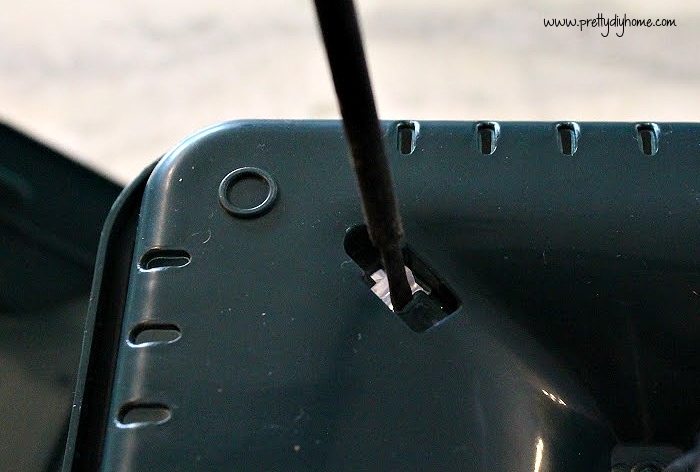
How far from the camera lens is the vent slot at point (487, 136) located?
14.5 inches

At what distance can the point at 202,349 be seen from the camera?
343mm

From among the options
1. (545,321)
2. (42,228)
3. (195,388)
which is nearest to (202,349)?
(195,388)

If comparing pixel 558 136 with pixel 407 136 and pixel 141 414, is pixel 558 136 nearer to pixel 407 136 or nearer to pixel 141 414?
pixel 407 136

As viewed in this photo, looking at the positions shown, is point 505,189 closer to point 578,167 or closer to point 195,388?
point 578,167

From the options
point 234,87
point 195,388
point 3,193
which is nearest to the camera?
point 195,388

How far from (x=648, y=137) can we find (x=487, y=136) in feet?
0.21

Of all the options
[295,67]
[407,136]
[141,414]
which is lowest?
[141,414]

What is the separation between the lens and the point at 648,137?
371 mm

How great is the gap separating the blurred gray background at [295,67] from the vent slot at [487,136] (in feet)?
0.87

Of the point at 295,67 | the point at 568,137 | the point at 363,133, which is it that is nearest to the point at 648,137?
the point at 568,137

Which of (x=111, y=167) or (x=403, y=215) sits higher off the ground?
(x=111, y=167)

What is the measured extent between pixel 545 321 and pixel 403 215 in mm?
68

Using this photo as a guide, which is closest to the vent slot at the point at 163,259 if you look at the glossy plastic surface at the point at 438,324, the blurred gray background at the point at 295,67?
the glossy plastic surface at the point at 438,324

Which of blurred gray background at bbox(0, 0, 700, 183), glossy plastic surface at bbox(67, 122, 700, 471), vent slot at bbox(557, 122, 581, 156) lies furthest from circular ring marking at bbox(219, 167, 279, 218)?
blurred gray background at bbox(0, 0, 700, 183)
